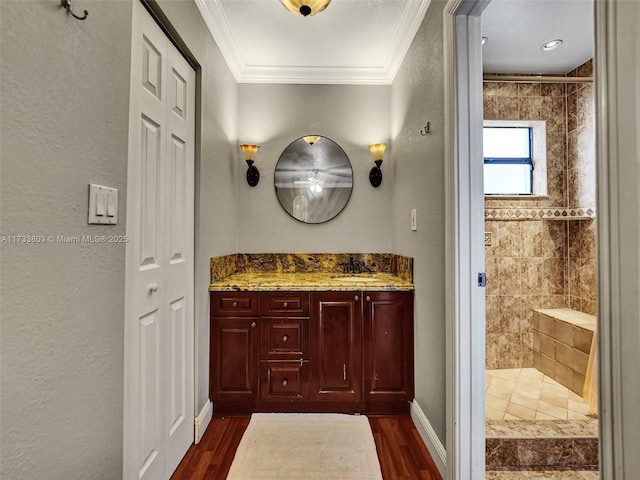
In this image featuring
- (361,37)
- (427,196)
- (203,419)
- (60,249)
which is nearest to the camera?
(60,249)

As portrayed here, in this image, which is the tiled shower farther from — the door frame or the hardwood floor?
the door frame

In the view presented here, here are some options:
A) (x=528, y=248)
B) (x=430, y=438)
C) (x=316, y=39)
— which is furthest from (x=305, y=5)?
(x=528, y=248)

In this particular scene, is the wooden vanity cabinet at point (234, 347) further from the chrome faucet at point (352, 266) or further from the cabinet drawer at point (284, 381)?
the chrome faucet at point (352, 266)

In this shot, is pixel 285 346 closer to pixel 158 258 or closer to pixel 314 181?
pixel 158 258

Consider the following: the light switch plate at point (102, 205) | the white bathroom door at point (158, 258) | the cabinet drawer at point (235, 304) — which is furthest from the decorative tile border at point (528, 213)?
the light switch plate at point (102, 205)

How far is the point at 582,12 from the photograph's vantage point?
2.14 meters

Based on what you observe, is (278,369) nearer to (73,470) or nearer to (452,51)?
(73,470)

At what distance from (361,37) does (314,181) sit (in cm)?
113

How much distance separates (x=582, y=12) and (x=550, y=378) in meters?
2.70

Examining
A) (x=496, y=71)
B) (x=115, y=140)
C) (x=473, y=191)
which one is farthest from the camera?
(x=496, y=71)

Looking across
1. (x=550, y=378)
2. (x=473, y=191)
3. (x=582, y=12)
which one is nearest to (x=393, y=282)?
(x=473, y=191)

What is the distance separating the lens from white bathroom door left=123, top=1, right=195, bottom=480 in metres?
1.30

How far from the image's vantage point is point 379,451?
1842 mm

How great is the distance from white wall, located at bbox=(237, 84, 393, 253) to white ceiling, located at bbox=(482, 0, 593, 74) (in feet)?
2.96
